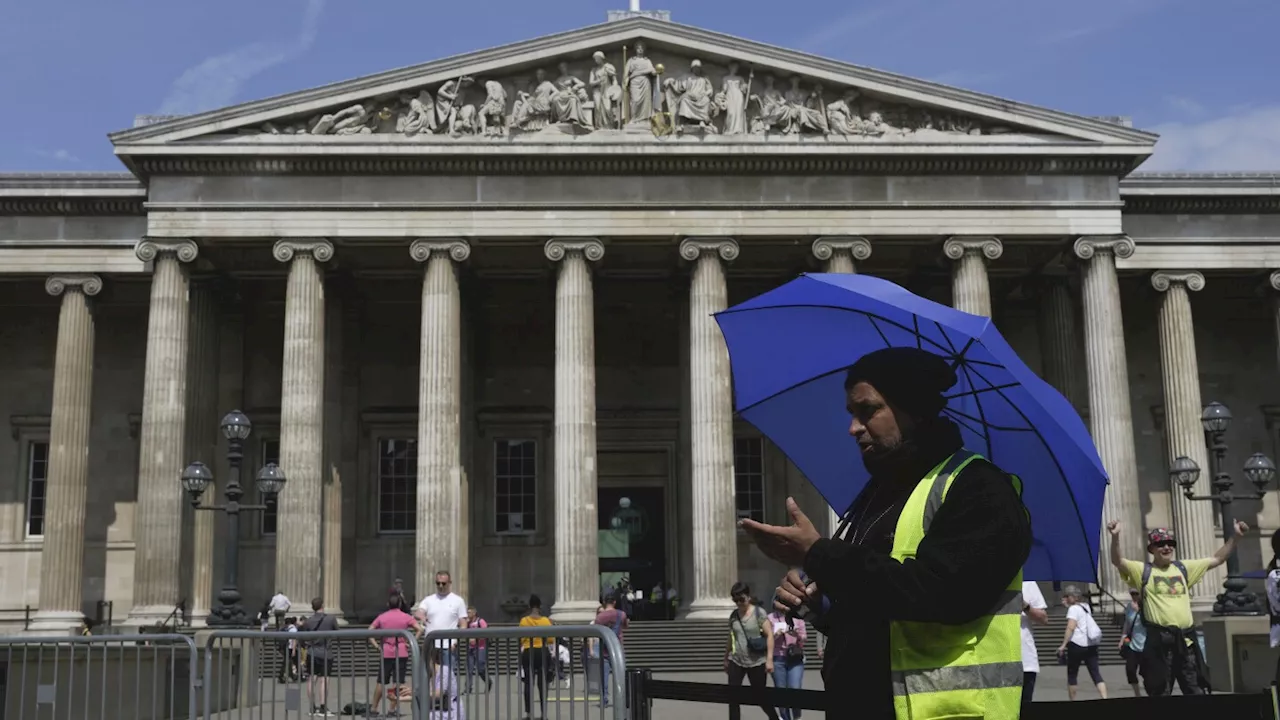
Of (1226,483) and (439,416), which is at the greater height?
(439,416)

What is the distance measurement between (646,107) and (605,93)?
1.05m

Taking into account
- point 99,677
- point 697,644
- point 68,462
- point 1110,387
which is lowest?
point 697,644

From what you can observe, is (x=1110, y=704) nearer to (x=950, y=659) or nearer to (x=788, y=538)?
(x=950, y=659)

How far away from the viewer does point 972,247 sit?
32188 millimetres

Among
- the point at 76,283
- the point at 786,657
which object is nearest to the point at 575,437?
the point at 76,283

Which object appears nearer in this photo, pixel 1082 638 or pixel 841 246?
pixel 1082 638

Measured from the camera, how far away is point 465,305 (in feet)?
120

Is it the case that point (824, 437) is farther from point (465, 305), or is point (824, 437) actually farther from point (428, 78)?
point (465, 305)

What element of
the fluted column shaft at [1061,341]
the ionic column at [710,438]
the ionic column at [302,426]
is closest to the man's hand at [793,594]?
the ionic column at [710,438]

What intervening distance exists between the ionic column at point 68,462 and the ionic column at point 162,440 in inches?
113

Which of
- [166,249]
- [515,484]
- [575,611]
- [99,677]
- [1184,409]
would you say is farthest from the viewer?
[515,484]

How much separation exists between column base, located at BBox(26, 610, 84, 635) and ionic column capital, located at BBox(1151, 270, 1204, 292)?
28.5 meters

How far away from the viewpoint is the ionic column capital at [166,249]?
31.5 metres

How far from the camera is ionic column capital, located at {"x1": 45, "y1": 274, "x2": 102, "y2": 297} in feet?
112
